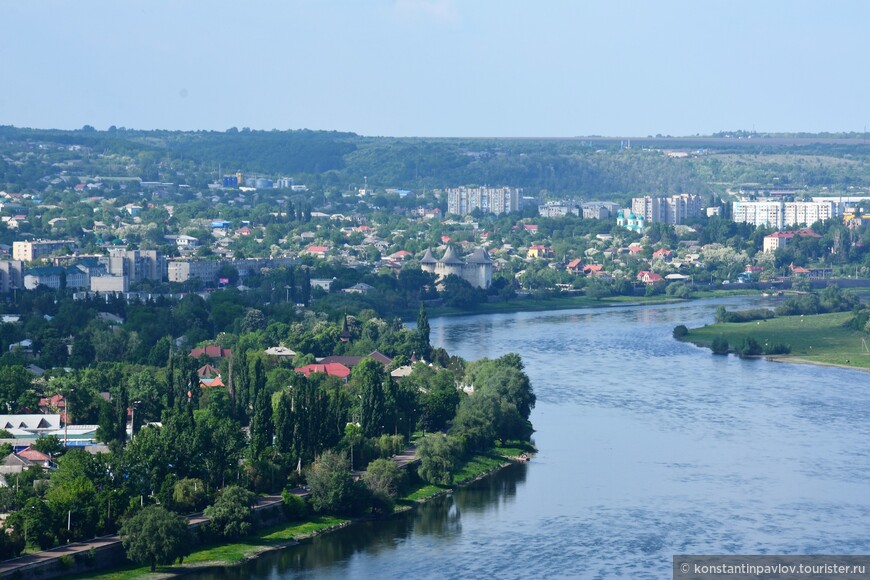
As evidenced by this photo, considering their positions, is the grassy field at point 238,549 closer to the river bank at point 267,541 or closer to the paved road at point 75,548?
the river bank at point 267,541

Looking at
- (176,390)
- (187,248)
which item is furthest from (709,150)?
(176,390)

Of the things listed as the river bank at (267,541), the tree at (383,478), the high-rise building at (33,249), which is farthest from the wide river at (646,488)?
the high-rise building at (33,249)

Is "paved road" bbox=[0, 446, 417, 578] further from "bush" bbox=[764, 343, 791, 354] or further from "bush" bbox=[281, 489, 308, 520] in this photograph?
"bush" bbox=[764, 343, 791, 354]

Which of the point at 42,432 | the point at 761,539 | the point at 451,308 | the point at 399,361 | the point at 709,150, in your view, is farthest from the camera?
the point at 709,150

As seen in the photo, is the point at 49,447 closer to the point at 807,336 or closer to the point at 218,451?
the point at 218,451

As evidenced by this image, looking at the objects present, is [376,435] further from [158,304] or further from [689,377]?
[158,304]

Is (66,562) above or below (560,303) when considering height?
above

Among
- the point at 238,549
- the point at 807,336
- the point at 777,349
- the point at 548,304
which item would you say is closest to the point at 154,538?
the point at 238,549
